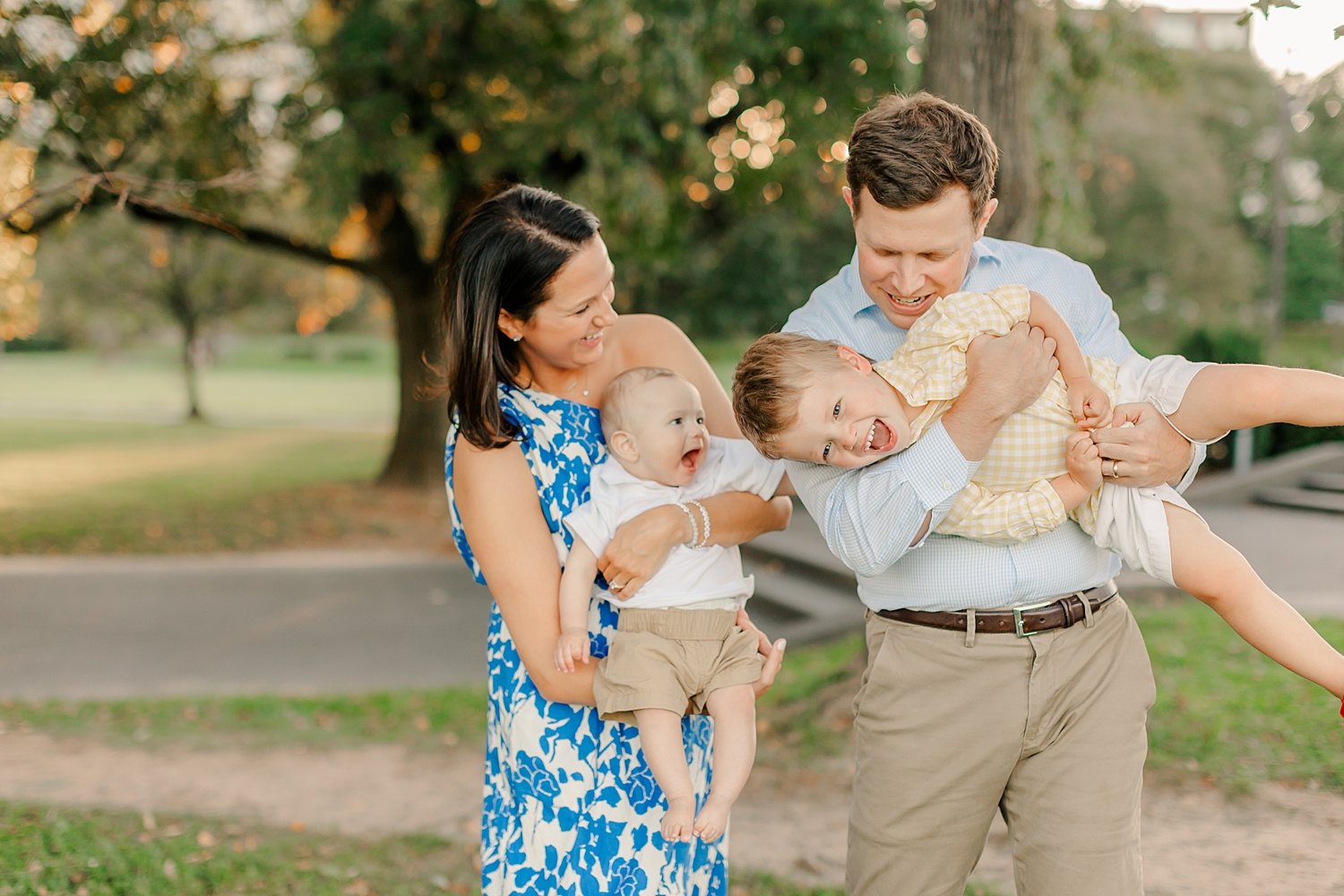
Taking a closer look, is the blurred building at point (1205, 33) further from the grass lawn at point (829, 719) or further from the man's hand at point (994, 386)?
the man's hand at point (994, 386)

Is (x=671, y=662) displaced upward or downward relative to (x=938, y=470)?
downward

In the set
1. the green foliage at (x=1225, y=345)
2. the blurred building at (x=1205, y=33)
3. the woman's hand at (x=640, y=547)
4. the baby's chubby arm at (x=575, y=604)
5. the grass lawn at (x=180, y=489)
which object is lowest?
the grass lawn at (x=180, y=489)

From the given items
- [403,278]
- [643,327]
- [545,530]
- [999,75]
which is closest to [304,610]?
[403,278]

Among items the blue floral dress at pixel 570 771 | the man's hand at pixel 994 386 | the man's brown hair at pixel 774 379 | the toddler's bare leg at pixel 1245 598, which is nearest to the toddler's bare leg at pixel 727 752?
the blue floral dress at pixel 570 771

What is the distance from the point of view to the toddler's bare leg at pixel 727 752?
2.28m

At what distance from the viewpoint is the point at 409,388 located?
13.9 metres

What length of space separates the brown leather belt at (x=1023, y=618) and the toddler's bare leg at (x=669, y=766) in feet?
1.81

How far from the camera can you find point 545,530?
2393 mm

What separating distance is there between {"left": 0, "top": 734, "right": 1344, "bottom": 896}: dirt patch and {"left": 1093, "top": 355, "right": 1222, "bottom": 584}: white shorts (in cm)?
245

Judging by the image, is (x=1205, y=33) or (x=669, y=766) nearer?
(x=669, y=766)

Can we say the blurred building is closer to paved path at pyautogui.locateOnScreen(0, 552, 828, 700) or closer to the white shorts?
paved path at pyautogui.locateOnScreen(0, 552, 828, 700)

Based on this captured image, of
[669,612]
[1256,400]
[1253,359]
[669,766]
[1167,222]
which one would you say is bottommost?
[669,766]

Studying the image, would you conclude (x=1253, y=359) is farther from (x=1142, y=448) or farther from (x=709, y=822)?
(x=709, y=822)

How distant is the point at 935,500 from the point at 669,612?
0.62 metres
